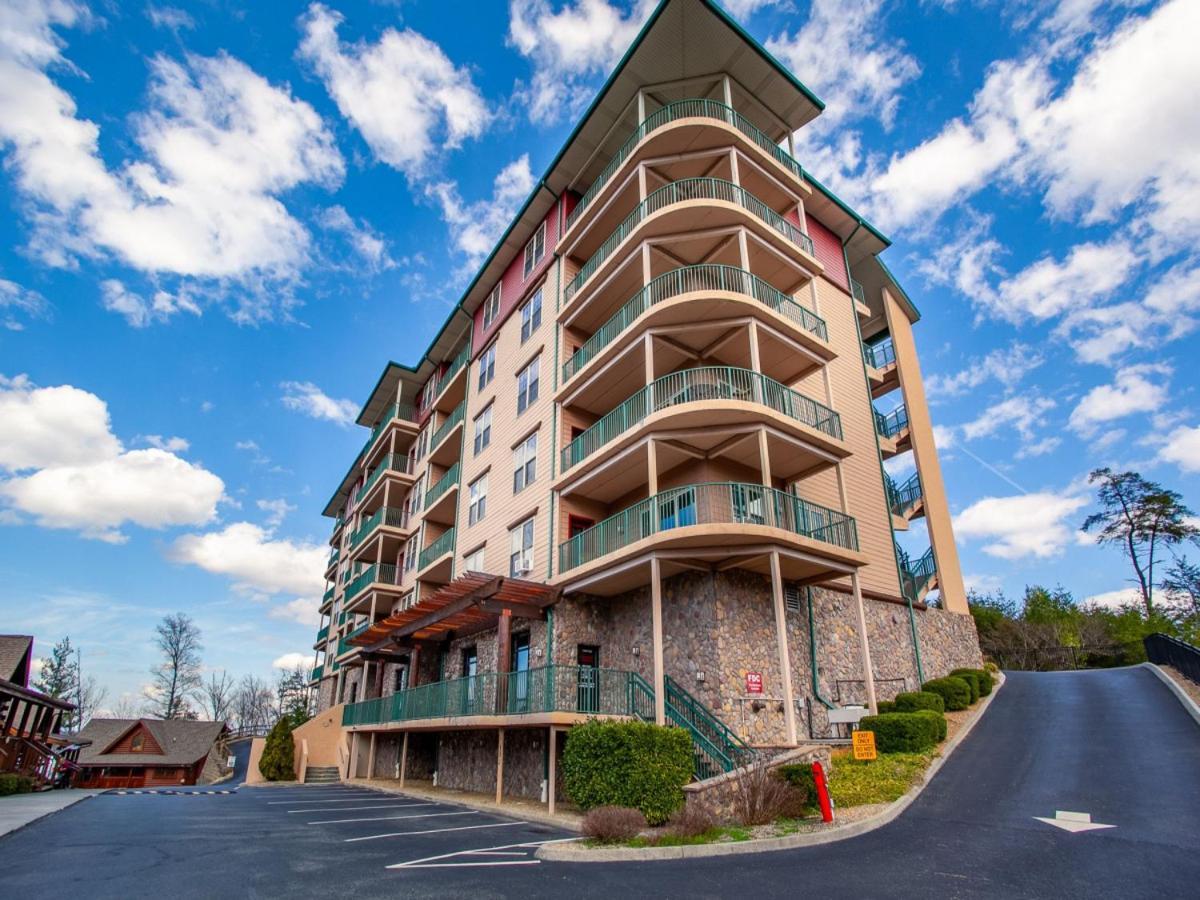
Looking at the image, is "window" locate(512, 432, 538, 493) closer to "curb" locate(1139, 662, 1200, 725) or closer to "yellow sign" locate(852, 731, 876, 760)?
"yellow sign" locate(852, 731, 876, 760)

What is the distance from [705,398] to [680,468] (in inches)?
91.9

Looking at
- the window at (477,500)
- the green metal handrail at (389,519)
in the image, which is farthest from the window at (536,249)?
the green metal handrail at (389,519)

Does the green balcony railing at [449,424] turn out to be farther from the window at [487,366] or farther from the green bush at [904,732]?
the green bush at [904,732]

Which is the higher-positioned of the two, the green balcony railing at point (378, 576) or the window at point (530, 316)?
the window at point (530, 316)

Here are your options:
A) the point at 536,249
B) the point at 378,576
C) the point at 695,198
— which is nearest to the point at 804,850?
the point at 695,198

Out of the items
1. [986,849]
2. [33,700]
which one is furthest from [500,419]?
[33,700]

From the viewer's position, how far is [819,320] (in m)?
19.4

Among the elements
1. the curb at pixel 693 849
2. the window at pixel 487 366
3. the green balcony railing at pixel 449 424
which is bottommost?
the curb at pixel 693 849

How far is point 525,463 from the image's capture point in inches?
872

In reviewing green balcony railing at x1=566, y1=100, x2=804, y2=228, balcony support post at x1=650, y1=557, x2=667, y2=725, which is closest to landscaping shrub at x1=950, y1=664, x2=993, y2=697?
balcony support post at x1=650, y1=557, x2=667, y2=725

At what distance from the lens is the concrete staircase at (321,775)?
28.4m

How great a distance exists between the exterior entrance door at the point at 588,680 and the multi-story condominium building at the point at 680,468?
0.29 ft

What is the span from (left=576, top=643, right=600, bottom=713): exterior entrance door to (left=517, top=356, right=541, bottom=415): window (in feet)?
29.8

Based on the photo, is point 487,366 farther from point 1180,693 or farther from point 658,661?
point 1180,693
